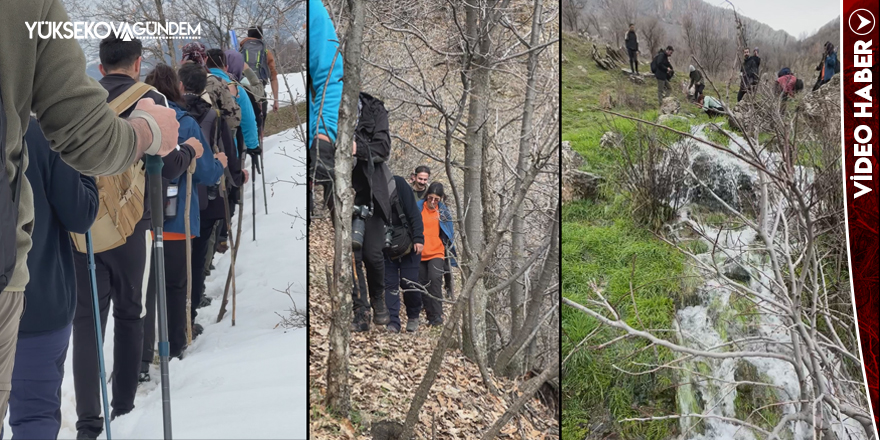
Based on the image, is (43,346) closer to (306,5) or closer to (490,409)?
(306,5)

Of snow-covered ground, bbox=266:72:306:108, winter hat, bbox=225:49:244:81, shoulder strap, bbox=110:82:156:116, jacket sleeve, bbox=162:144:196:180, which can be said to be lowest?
jacket sleeve, bbox=162:144:196:180

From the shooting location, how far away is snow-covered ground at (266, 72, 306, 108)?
8.96ft

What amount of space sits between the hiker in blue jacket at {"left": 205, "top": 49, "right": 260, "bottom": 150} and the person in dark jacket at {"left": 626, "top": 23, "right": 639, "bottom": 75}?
1793mm

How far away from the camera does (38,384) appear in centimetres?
238

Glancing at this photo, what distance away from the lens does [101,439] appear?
2572mm

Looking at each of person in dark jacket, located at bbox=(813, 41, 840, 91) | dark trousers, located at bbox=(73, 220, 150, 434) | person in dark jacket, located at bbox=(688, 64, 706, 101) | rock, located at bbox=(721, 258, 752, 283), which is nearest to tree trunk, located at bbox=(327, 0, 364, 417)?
dark trousers, located at bbox=(73, 220, 150, 434)

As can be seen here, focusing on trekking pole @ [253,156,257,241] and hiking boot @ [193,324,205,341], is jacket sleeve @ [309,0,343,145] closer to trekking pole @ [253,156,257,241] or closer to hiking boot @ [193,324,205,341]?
Answer: trekking pole @ [253,156,257,241]

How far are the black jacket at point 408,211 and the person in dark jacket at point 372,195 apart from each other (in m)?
0.04

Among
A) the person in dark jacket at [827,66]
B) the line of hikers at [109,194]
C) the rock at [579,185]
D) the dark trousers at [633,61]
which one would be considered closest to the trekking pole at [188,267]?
the line of hikers at [109,194]

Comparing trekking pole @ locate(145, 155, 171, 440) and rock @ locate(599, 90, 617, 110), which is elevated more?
rock @ locate(599, 90, 617, 110)

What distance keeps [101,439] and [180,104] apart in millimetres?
1233

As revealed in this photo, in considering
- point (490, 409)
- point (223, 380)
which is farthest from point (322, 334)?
point (490, 409)

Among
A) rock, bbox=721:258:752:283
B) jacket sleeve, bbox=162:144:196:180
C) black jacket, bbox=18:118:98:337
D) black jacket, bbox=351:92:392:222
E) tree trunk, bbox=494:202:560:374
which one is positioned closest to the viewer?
black jacket, bbox=18:118:98:337

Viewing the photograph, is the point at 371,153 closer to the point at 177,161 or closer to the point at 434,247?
the point at 434,247
